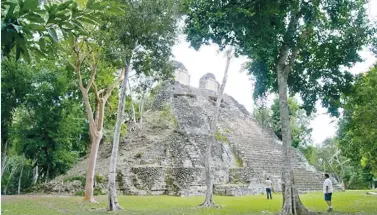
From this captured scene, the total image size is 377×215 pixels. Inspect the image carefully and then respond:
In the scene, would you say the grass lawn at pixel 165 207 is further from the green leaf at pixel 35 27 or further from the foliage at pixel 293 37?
the green leaf at pixel 35 27

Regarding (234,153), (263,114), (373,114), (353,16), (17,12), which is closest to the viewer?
(17,12)

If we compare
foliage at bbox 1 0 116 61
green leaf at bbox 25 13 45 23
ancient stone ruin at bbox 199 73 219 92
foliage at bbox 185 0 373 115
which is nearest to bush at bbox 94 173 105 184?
foliage at bbox 185 0 373 115

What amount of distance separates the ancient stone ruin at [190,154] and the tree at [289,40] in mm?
7957

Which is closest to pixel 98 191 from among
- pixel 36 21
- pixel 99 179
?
pixel 99 179

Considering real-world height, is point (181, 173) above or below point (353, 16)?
below

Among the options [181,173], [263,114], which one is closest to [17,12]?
[181,173]

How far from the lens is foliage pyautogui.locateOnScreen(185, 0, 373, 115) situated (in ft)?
28.8

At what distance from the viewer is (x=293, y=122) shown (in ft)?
108

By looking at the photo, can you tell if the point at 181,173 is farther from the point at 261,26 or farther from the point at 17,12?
the point at 17,12

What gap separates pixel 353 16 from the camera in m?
10.4

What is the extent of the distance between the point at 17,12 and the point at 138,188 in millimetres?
17414

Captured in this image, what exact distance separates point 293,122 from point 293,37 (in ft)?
78.4

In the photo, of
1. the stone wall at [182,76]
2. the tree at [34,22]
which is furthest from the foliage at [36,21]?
the stone wall at [182,76]

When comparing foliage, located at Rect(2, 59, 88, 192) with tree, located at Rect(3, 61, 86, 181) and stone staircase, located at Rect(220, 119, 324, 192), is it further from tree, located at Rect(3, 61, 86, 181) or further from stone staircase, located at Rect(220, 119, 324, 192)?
stone staircase, located at Rect(220, 119, 324, 192)
